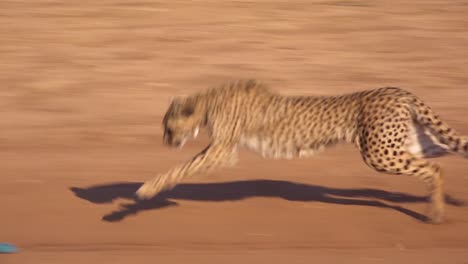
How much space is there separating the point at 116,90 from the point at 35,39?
2897 mm

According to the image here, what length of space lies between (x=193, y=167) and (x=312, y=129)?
3.41ft

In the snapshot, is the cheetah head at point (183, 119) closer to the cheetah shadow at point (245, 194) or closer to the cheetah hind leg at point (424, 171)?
the cheetah shadow at point (245, 194)

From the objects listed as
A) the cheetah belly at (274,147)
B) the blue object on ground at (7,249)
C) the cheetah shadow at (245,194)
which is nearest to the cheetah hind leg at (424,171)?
the cheetah shadow at (245,194)

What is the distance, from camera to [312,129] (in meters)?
8.67

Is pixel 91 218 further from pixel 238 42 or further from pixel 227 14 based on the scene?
pixel 227 14

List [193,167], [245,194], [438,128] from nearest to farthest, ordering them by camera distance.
Result: 1. [438,128]
2. [193,167]
3. [245,194]

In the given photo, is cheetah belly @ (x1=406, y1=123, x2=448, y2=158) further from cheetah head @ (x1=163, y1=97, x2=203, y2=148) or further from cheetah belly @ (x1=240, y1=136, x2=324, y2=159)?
cheetah head @ (x1=163, y1=97, x2=203, y2=148)

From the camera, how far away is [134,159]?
1096 cm

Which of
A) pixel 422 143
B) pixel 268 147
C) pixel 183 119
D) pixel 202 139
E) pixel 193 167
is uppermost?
pixel 183 119

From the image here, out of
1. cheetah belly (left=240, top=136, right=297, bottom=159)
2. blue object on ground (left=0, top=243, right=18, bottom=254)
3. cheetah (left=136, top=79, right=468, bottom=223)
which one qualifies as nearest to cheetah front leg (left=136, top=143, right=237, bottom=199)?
cheetah (left=136, top=79, right=468, bottom=223)

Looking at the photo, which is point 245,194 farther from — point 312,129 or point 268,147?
point 312,129

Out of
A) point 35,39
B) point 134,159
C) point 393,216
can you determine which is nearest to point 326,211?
point 393,216

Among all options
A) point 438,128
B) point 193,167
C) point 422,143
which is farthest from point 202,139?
point 438,128

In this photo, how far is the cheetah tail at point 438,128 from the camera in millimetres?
8422
